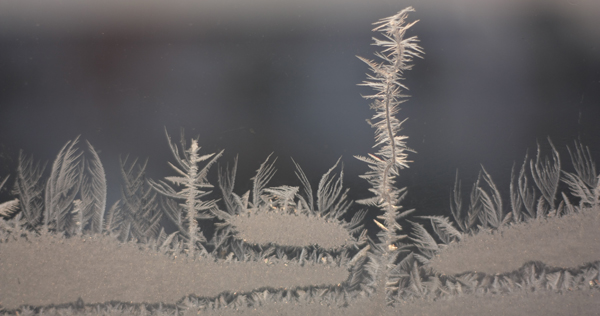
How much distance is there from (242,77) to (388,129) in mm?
358

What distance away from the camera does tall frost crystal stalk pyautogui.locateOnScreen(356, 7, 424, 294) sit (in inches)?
32.2

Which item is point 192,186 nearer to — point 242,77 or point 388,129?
point 242,77

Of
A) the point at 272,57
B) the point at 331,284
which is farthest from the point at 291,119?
the point at 331,284

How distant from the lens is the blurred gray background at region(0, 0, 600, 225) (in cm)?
87

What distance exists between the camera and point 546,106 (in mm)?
903

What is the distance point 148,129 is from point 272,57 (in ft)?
1.11

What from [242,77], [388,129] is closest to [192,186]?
[242,77]

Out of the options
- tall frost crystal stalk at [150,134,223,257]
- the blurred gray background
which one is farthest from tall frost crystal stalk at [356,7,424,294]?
tall frost crystal stalk at [150,134,223,257]

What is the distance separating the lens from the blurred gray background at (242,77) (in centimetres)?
87

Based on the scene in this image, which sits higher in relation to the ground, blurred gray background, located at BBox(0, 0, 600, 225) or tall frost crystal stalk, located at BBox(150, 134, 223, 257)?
blurred gray background, located at BBox(0, 0, 600, 225)

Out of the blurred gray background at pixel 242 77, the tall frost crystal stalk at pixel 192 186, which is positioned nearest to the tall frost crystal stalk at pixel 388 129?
the blurred gray background at pixel 242 77

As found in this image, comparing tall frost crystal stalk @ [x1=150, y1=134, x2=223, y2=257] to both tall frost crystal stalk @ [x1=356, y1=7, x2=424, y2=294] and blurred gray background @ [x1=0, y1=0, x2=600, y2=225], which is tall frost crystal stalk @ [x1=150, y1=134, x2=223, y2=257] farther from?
tall frost crystal stalk @ [x1=356, y1=7, x2=424, y2=294]

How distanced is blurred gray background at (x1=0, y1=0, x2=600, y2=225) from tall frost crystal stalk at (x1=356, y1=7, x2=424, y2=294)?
0.09 feet

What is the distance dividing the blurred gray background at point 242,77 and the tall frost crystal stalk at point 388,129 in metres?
0.03
